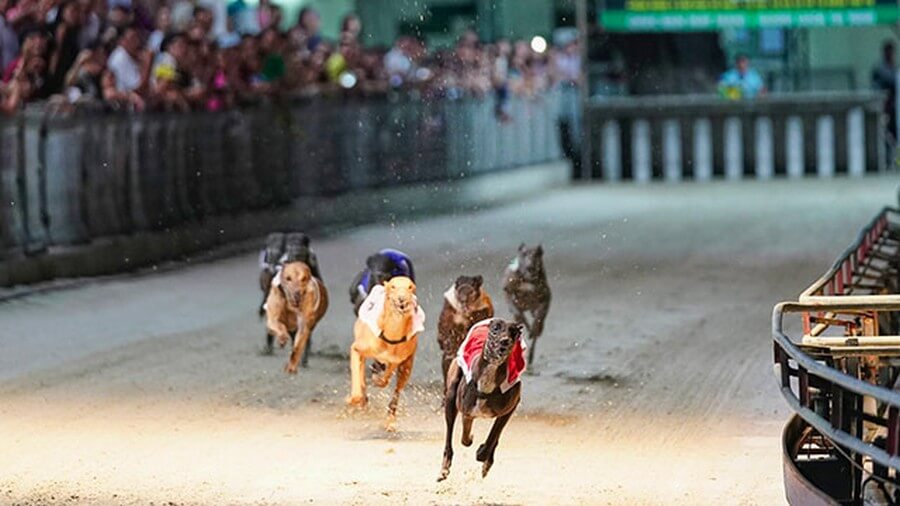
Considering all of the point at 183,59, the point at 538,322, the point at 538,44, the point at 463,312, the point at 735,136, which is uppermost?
the point at 183,59

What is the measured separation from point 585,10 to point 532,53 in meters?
1.01

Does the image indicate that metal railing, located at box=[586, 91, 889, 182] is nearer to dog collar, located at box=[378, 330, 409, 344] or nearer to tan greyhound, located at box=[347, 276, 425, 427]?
tan greyhound, located at box=[347, 276, 425, 427]

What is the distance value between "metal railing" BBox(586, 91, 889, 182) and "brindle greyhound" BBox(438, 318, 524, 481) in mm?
17384

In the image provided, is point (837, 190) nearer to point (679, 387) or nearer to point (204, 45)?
point (204, 45)

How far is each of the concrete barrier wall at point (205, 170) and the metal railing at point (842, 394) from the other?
698cm

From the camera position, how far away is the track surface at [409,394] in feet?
23.2

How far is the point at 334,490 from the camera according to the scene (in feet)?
22.7

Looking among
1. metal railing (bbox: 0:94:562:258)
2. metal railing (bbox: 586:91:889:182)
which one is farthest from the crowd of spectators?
metal railing (bbox: 586:91:889:182)

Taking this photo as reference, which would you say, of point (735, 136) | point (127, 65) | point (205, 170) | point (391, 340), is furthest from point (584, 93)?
point (391, 340)

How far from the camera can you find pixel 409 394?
29.8ft

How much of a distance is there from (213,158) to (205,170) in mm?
157

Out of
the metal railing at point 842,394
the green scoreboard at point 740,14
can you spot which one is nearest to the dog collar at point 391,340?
the metal railing at point 842,394

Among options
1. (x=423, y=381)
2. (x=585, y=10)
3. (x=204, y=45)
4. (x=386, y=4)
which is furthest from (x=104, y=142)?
(x=386, y=4)

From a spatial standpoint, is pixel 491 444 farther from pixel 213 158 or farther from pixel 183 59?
pixel 213 158
